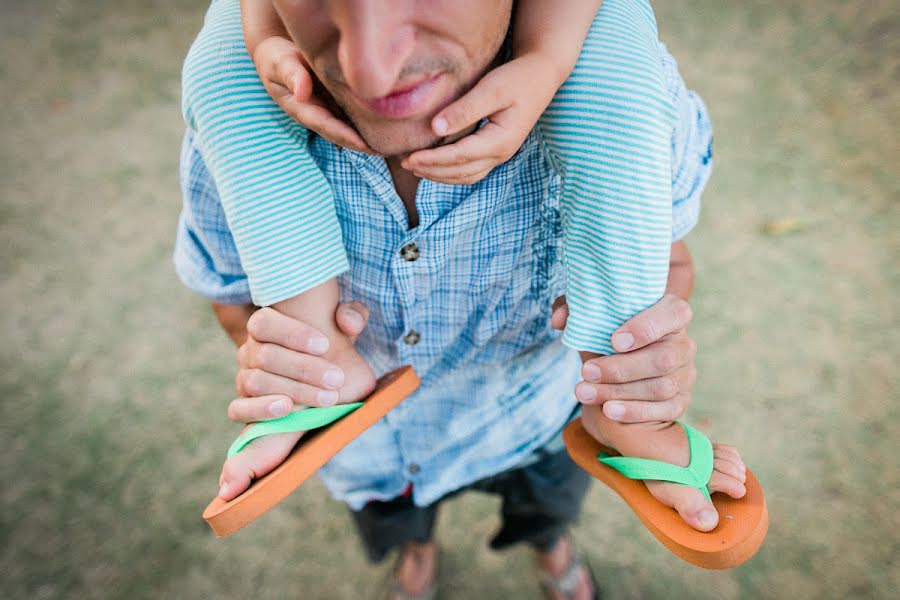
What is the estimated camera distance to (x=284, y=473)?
60 cm

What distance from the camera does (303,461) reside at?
616 mm

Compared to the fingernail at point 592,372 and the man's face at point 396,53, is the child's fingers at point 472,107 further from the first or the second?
the fingernail at point 592,372

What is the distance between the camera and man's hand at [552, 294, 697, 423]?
1.94 feet

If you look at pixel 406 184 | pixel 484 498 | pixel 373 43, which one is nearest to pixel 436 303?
pixel 406 184

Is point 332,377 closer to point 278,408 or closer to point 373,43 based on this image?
point 278,408

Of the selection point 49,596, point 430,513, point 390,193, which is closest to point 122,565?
point 49,596

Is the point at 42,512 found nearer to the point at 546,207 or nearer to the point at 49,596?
the point at 49,596

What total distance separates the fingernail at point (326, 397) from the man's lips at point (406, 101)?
0.30m

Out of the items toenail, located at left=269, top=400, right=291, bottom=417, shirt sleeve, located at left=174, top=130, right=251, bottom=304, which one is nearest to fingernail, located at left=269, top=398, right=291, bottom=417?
toenail, located at left=269, top=400, right=291, bottom=417

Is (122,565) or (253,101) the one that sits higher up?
(253,101)

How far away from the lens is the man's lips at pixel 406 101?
1.55ft

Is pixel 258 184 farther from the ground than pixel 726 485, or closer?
farther from the ground

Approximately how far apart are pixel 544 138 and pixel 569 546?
1.00 meters

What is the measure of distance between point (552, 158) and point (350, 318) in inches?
10.7
